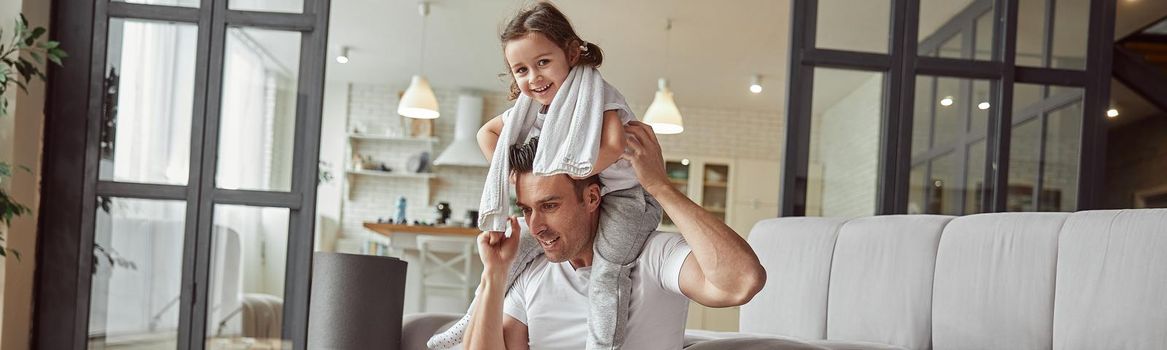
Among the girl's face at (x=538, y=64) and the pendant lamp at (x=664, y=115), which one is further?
the pendant lamp at (x=664, y=115)

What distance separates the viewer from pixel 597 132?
1.96 meters

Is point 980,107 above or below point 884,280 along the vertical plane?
above

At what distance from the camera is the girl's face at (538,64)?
2039 millimetres

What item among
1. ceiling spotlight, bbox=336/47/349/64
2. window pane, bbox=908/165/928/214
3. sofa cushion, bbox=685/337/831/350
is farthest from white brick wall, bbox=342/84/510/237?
sofa cushion, bbox=685/337/831/350

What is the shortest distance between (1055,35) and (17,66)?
3581 millimetres

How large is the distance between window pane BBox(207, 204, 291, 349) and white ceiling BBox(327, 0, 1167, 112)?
247 centimetres

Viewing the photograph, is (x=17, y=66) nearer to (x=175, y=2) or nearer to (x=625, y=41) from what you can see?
(x=175, y=2)

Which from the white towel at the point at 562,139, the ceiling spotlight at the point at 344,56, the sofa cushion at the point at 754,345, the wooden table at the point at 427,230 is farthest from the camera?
the ceiling spotlight at the point at 344,56

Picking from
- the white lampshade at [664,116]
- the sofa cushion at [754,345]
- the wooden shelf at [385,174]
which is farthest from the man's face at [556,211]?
the wooden shelf at [385,174]

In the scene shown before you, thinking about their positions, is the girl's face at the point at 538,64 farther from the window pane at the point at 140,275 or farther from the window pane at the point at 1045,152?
the window pane at the point at 1045,152

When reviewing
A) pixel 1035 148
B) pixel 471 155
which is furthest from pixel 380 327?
pixel 471 155

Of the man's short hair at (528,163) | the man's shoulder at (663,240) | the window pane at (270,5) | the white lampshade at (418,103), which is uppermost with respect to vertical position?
the window pane at (270,5)

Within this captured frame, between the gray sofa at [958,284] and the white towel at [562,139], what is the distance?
91 cm

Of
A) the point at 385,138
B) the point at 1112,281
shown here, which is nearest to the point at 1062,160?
the point at 1112,281
